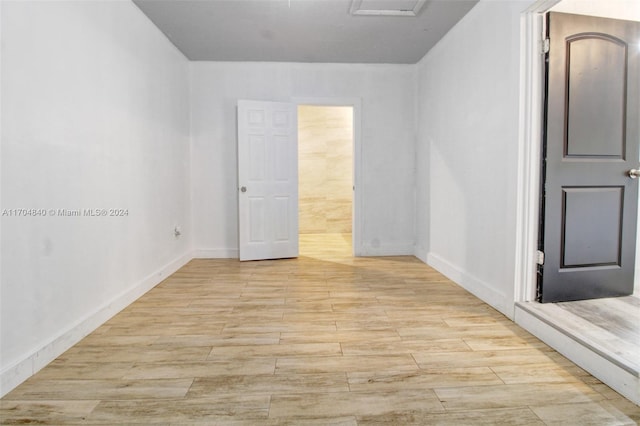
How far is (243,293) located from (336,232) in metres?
3.82

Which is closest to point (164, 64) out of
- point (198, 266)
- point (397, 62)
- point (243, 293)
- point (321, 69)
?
point (321, 69)

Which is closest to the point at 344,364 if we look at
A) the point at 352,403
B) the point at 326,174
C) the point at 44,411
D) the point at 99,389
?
the point at 352,403

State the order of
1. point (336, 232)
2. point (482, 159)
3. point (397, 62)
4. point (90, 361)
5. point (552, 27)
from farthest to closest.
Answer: point (336, 232) → point (397, 62) → point (482, 159) → point (552, 27) → point (90, 361)

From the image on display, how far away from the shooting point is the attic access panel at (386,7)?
9.55 feet

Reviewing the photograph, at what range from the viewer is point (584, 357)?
1777mm

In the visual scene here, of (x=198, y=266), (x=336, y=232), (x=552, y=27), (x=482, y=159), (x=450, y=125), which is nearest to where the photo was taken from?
(x=552, y=27)

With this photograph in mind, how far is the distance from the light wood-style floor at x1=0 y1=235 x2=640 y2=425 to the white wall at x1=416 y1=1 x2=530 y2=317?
0.41 meters

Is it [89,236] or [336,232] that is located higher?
[89,236]

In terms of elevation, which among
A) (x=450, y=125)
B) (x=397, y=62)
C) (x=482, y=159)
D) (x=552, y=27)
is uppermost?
(x=397, y=62)

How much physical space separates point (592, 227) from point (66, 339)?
3429mm

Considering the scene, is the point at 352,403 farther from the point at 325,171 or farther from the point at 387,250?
the point at 325,171

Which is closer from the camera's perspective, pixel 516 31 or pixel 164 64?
pixel 516 31

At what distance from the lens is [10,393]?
5.14 feet

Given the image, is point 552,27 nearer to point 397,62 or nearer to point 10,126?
point 397,62
